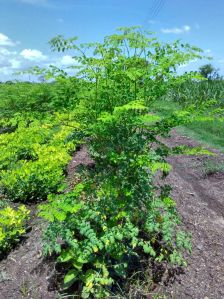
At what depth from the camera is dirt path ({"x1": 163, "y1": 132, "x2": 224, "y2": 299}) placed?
152 inches

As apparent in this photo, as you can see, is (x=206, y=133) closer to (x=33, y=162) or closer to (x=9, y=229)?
(x=33, y=162)

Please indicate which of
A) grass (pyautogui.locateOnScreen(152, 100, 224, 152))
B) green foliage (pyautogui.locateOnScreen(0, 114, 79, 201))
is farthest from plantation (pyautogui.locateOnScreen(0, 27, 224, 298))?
grass (pyautogui.locateOnScreen(152, 100, 224, 152))

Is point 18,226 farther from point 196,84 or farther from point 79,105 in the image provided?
point 196,84

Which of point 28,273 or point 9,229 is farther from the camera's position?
point 9,229

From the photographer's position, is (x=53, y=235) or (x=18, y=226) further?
(x=18, y=226)

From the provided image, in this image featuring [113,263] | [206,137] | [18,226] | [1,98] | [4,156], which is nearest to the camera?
[113,263]

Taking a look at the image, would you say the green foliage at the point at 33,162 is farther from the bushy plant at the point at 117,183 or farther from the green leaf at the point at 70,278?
the green leaf at the point at 70,278

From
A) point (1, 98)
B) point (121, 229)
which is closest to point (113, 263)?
point (121, 229)

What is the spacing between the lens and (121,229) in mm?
3561

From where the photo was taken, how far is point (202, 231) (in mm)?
4770

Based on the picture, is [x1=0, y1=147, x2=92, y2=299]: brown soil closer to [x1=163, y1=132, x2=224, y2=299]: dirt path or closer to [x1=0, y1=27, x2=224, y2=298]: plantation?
[x1=0, y1=27, x2=224, y2=298]: plantation

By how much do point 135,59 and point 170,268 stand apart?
7.05 ft

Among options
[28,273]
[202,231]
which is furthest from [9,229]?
[202,231]

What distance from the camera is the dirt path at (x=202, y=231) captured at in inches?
152
